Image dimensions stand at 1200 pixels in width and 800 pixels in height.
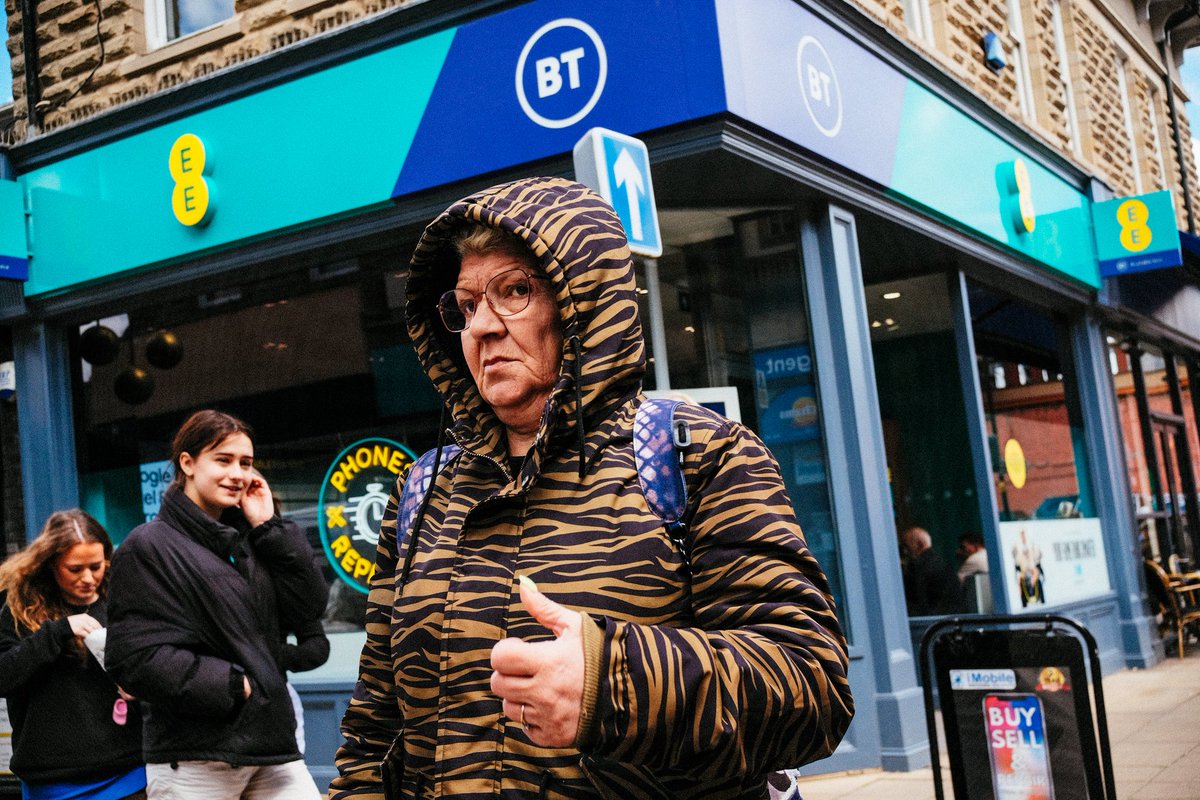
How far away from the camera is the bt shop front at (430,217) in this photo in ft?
21.8

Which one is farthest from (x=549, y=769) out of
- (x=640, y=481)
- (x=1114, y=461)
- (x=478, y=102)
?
(x=1114, y=461)

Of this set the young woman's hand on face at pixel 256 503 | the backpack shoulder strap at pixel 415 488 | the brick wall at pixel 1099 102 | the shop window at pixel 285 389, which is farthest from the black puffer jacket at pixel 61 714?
the brick wall at pixel 1099 102

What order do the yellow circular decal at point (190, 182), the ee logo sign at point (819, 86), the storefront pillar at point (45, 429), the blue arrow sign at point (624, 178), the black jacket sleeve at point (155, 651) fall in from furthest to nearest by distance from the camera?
the storefront pillar at point (45, 429) < the yellow circular decal at point (190, 182) < the ee logo sign at point (819, 86) < the blue arrow sign at point (624, 178) < the black jacket sleeve at point (155, 651)

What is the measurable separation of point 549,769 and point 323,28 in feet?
22.5

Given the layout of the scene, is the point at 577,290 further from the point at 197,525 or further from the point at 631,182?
the point at 631,182

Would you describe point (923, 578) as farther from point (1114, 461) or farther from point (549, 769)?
point (549, 769)

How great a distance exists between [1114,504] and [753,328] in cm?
583

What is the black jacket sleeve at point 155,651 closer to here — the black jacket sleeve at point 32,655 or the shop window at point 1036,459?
the black jacket sleeve at point 32,655

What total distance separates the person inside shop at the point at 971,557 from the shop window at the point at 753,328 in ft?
10.3

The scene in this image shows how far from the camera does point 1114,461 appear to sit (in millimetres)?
11570

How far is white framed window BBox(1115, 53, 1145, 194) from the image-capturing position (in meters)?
14.4

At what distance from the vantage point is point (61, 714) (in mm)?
3980

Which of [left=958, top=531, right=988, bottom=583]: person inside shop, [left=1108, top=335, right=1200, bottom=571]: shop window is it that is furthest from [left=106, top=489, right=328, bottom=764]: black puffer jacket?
[left=1108, top=335, right=1200, bottom=571]: shop window

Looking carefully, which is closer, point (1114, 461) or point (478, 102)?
point (478, 102)
